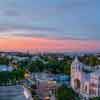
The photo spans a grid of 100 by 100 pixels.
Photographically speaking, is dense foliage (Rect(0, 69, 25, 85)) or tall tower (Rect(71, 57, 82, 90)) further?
dense foliage (Rect(0, 69, 25, 85))

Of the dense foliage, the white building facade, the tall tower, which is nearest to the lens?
the white building facade

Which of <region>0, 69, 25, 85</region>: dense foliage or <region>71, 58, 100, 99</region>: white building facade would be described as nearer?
<region>71, 58, 100, 99</region>: white building facade

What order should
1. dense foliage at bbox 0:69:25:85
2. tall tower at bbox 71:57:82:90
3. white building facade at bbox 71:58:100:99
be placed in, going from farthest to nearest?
1. dense foliage at bbox 0:69:25:85
2. tall tower at bbox 71:57:82:90
3. white building facade at bbox 71:58:100:99

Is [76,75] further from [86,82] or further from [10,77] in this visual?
[10,77]

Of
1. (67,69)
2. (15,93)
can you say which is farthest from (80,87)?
(67,69)

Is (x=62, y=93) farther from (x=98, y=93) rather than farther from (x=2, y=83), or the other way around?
(x=2, y=83)

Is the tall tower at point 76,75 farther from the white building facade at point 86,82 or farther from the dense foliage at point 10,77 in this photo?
the dense foliage at point 10,77

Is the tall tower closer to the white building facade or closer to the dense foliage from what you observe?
the white building facade

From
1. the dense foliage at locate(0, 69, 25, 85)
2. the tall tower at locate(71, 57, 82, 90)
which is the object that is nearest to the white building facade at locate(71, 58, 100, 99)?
the tall tower at locate(71, 57, 82, 90)
